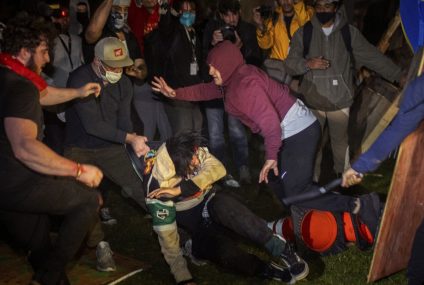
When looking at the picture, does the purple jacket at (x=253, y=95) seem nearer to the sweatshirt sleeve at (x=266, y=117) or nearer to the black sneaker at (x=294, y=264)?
the sweatshirt sleeve at (x=266, y=117)

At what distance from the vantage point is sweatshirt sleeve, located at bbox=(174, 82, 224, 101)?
5.94 metres

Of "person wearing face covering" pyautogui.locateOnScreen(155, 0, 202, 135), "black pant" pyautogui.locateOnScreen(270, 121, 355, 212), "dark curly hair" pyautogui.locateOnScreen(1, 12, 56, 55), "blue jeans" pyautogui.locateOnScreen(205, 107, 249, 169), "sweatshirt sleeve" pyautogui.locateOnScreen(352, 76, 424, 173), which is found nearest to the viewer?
"sweatshirt sleeve" pyautogui.locateOnScreen(352, 76, 424, 173)

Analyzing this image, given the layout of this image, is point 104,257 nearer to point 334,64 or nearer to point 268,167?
point 268,167

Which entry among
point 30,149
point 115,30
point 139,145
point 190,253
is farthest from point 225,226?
point 115,30

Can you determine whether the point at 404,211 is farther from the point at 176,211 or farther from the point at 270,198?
the point at 270,198

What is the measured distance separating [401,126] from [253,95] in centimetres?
134

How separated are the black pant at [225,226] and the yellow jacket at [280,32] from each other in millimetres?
3005

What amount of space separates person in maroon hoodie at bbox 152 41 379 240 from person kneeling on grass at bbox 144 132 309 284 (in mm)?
433

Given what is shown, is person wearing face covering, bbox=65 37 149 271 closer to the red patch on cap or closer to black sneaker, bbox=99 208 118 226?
the red patch on cap

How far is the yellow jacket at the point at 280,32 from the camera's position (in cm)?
736

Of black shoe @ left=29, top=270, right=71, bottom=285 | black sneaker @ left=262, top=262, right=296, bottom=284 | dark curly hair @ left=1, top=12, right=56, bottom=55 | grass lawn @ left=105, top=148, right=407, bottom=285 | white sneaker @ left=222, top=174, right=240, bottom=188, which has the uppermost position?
dark curly hair @ left=1, top=12, right=56, bottom=55

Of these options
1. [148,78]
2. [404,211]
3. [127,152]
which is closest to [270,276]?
[404,211]

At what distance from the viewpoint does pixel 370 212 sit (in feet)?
17.3

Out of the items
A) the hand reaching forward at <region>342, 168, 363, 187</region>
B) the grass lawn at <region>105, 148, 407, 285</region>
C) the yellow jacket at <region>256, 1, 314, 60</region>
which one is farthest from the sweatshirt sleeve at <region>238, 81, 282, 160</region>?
the yellow jacket at <region>256, 1, 314, 60</region>
